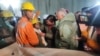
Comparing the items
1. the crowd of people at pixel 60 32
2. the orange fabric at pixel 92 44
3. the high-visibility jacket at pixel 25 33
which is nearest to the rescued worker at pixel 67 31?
the crowd of people at pixel 60 32

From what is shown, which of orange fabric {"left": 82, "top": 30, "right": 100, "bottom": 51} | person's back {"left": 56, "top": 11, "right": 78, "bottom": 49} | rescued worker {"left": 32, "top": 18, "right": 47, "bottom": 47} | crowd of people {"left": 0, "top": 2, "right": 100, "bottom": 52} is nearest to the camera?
orange fabric {"left": 82, "top": 30, "right": 100, "bottom": 51}

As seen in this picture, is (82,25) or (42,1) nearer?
(82,25)

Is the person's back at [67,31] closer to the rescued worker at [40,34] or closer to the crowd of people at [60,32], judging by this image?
the crowd of people at [60,32]

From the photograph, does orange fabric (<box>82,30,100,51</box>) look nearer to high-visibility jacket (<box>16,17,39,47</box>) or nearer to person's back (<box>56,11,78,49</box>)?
person's back (<box>56,11,78,49</box>)

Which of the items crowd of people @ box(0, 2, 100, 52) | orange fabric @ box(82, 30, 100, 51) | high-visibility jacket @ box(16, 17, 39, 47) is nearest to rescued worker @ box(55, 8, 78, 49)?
crowd of people @ box(0, 2, 100, 52)

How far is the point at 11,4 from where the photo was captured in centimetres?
344

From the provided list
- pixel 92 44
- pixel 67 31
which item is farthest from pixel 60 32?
pixel 92 44

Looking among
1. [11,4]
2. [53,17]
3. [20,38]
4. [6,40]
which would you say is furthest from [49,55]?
[11,4]

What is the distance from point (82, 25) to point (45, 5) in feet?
5.35

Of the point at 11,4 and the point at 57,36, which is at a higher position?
the point at 11,4

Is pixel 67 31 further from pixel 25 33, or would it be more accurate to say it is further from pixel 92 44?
pixel 92 44

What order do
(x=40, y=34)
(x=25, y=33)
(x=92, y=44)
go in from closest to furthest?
(x=92, y=44)
(x=25, y=33)
(x=40, y=34)

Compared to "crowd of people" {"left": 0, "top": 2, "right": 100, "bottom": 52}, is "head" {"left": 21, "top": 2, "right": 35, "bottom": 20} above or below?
Result: above

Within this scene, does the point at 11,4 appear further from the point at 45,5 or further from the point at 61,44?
the point at 61,44
